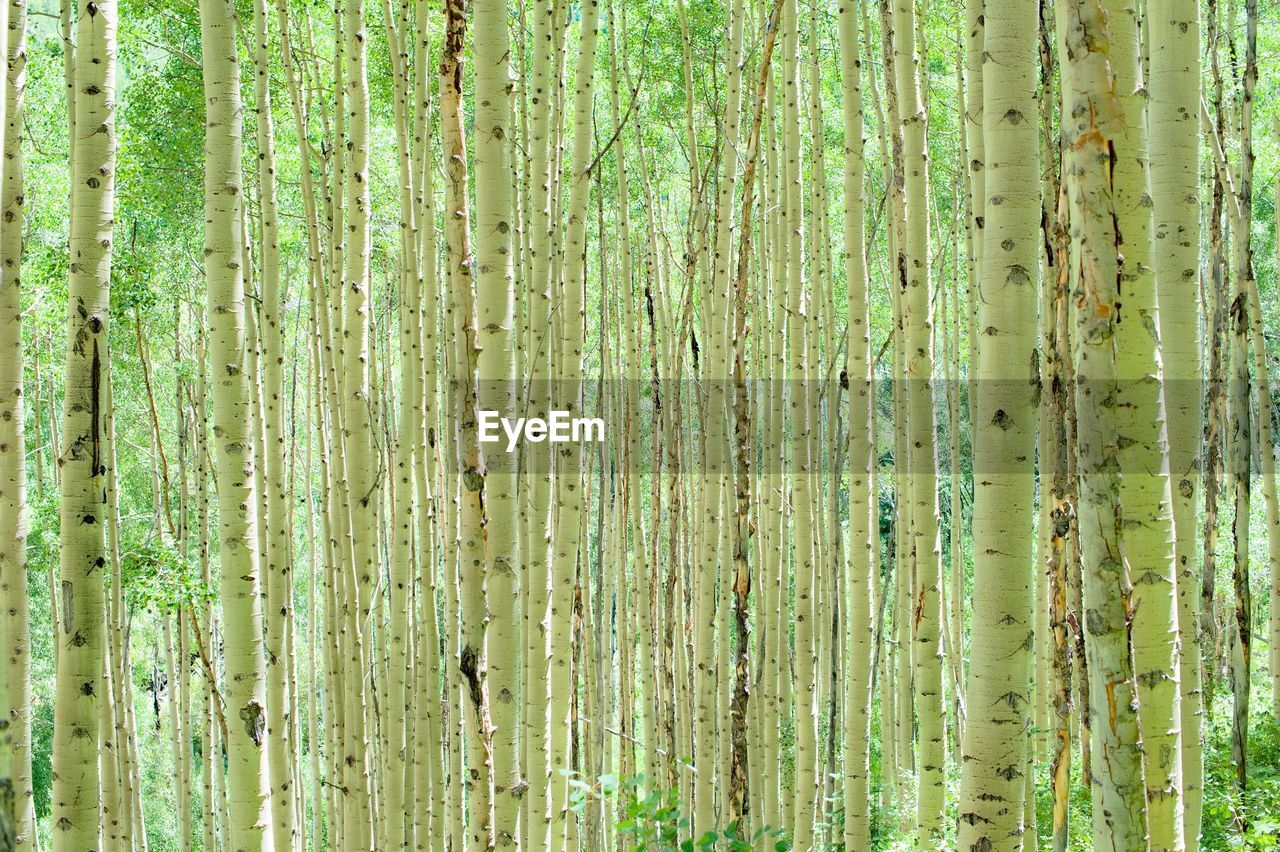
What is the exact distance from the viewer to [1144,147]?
6.44 ft

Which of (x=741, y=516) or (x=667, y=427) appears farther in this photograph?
(x=667, y=427)

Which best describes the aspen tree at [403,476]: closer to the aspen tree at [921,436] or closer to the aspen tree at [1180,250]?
the aspen tree at [921,436]

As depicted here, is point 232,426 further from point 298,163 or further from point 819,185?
point 298,163

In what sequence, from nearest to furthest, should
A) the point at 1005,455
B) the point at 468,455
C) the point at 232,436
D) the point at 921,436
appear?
the point at 1005,455 → the point at 468,455 → the point at 232,436 → the point at 921,436

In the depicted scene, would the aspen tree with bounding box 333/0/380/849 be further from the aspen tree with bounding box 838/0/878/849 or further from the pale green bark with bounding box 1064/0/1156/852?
the pale green bark with bounding box 1064/0/1156/852

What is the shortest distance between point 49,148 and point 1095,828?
9767 millimetres

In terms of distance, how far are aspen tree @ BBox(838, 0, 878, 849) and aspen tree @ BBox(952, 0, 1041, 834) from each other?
180 centimetres

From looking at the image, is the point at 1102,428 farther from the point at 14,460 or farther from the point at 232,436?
the point at 14,460

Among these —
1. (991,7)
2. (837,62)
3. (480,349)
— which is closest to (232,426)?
(480,349)

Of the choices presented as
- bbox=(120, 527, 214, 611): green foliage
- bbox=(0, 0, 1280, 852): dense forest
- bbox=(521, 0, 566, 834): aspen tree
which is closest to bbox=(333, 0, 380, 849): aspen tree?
bbox=(0, 0, 1280, 852): dense forest

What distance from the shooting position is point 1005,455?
2277 millimetres

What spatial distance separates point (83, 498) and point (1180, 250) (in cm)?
310

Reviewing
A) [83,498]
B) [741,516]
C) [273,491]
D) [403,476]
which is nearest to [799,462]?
[741,516]

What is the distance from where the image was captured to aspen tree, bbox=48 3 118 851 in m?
2.56
